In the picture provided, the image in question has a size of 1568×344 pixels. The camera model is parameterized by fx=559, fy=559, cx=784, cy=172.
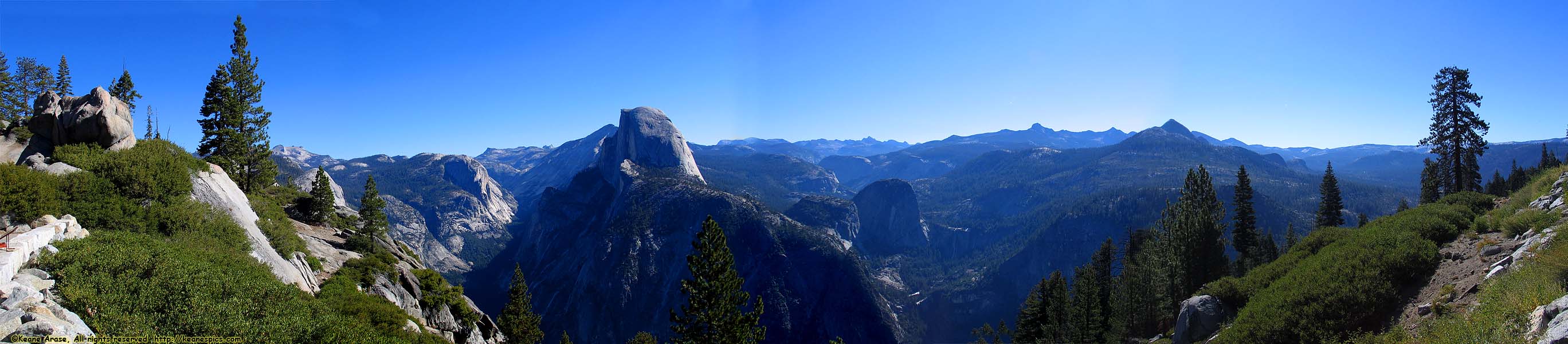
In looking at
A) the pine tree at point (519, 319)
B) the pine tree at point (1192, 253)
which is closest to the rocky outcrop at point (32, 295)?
the pine tree at point (519, 319)

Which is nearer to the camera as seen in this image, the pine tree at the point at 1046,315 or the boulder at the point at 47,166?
the boulder at the point at 47,166

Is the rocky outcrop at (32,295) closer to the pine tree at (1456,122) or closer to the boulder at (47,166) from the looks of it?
the boulder at (47,166)

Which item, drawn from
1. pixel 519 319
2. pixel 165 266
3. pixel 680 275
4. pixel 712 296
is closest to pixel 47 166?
pixel 165 266

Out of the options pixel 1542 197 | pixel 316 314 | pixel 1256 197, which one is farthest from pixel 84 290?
pixel 1256 197

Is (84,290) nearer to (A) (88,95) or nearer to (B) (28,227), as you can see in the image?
(B) (28,227)

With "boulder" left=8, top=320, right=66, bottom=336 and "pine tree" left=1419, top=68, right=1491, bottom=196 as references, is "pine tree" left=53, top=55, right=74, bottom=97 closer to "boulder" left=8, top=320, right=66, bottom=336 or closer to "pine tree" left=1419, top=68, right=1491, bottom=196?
"boulder" left=8, top=320, right=66, bottom=336

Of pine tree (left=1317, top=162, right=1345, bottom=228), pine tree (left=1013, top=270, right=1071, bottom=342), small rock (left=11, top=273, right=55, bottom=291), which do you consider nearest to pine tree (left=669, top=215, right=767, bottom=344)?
small rock (left=11, top=273, right=55, bottom=291)

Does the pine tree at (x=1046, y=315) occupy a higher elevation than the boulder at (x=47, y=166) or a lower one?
lower
